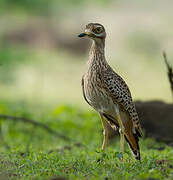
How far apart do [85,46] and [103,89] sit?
17885mm

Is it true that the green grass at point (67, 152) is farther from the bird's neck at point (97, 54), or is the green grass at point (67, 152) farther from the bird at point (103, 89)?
the bird's neck at point (97, 54)

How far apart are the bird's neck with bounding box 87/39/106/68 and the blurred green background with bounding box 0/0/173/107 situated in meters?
9.47

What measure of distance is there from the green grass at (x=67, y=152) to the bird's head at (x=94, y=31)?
1506mm

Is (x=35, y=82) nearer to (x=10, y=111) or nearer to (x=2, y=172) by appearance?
(x=10, y=111)

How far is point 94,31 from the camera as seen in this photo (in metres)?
6.89

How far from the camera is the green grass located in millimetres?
5777

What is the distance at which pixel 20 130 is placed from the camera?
10.7 meters

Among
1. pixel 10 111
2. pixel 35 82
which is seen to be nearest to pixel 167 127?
pixel 10 111

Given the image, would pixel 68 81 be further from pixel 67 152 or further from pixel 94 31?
pixel 94 31

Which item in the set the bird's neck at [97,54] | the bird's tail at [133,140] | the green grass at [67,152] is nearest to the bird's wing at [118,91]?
the bird's neck at [97,54]

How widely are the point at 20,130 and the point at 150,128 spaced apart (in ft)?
8.90

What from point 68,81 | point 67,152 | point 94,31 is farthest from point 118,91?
point 68,81

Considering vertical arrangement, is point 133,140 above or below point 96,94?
below

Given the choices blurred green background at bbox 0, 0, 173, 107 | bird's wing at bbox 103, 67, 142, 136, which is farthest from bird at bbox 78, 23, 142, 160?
blurred green background at bbox 0, 0, 173, 107
